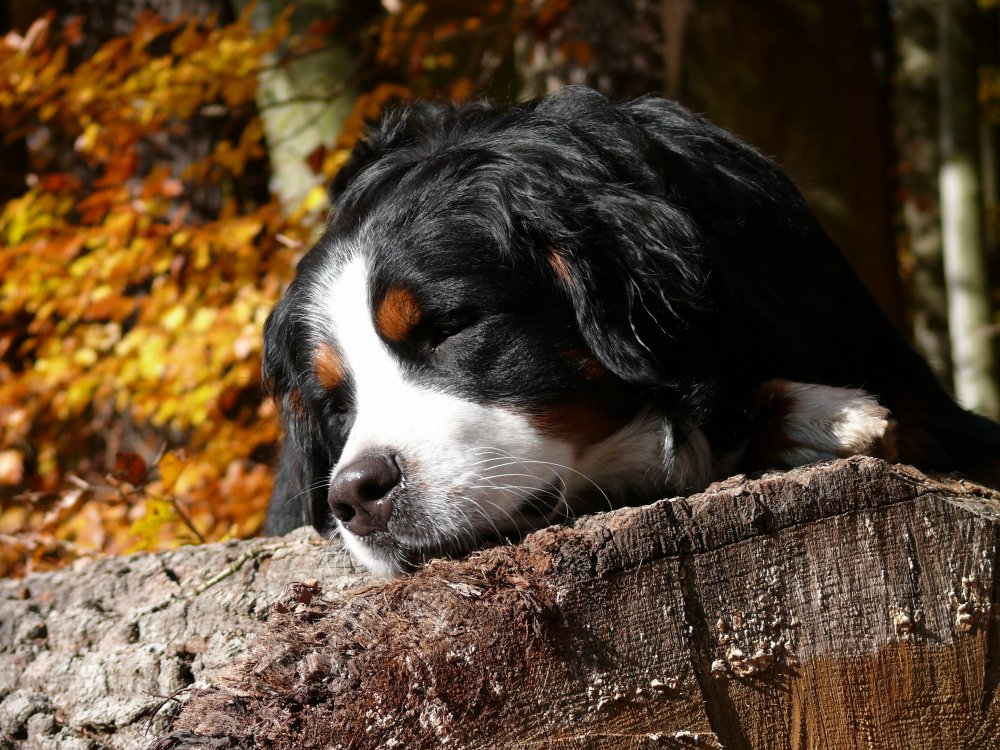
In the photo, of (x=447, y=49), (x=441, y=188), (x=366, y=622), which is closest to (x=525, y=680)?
(x=366, y=622)

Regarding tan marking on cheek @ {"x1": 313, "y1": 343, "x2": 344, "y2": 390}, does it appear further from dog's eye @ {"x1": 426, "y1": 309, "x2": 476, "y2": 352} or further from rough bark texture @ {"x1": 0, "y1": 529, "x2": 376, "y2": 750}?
rough bark texture @ {"x1": 0, "y1": 529, "x2": 376, "y2": 750}

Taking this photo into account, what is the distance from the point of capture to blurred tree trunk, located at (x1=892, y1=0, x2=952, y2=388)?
10.2m

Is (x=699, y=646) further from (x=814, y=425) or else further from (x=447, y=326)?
(x=447, y=326)


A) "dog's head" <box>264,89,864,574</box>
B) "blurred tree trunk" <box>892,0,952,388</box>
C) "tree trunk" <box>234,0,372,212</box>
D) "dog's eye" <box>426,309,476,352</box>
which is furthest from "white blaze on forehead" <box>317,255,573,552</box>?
"blurred tree trunk" <box>892,0,952,388</box>

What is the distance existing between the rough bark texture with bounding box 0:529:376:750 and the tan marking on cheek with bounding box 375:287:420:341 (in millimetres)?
652

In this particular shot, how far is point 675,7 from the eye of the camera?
6.02 meters

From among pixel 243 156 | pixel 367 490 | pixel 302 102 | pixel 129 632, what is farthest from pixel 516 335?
pixel 302 102

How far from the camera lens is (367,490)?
8.75 ft

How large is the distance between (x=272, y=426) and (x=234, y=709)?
16.4 feet

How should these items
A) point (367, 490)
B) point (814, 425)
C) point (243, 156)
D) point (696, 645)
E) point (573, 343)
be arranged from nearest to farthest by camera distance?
point (696, 645) < point (367, 490) < point (814, 425) < point (573, 343) < point (243, 156)

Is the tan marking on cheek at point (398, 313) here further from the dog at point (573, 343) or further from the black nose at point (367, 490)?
the black nose at point (367, 490)

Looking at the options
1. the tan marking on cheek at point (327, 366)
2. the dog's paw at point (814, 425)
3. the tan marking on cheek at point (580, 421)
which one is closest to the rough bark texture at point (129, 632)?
the tan marking on cheek at point (327, 366)

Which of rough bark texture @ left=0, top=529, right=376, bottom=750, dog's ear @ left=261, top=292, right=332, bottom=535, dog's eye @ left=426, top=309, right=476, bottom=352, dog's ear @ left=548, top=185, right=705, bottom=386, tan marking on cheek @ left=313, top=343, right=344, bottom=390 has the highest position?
dog's ear @ left=548, top=185, right=705, bottom=386

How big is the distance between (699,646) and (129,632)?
1.72m
